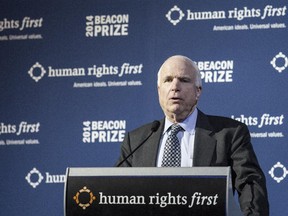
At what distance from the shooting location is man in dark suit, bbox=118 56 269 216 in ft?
11.4

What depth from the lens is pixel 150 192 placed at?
110 inches

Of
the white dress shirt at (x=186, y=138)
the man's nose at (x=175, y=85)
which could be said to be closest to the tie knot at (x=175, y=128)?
the white dress shirt at (x=186, y=138)

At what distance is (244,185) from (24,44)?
2.85 meters

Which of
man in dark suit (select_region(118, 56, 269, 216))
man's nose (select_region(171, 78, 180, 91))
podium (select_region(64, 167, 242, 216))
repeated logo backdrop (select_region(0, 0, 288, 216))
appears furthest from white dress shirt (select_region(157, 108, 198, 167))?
repeated logo backdrop (select_region(0, 0, 288, 216))

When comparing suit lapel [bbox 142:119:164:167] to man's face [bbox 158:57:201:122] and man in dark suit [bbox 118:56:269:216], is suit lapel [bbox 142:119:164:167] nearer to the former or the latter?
man in dark suit [bbox 118:56:269:216]

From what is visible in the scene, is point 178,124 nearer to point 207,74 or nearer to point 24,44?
point 207,74

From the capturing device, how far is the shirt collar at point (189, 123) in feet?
12.1

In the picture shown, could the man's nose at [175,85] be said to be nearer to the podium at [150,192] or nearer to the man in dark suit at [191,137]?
the man in dark suit at [191,137]

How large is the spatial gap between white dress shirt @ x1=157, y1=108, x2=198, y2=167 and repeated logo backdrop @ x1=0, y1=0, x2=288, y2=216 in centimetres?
152

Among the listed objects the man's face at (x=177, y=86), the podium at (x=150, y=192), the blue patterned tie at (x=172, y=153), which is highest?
the man's face at (x=177, y=86)

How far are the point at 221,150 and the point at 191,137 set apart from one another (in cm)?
19

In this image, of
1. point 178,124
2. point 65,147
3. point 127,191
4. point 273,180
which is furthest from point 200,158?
point 65,147

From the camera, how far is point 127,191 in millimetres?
2820

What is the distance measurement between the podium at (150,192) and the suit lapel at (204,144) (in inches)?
27.4
